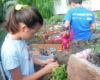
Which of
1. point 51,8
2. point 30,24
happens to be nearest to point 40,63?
point 30,24

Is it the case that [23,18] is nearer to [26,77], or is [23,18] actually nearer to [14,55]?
[14,55]

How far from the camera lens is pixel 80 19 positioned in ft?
7.27

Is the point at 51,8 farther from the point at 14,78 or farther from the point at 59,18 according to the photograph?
the point at 14,78

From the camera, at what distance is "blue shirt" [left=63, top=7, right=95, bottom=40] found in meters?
2.18

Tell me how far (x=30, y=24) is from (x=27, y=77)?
61cm

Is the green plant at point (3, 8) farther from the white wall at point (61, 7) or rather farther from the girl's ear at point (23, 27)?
the girl's ear at point (23, 27)

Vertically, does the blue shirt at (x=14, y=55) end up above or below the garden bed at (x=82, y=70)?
above

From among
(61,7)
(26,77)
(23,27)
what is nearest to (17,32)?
(23,27)

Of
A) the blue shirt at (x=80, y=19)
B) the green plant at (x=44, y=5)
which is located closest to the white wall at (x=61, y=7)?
the green plant at (x=44, y=5)

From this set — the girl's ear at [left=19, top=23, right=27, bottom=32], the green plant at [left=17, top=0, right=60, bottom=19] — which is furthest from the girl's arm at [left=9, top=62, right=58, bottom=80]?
the green plant at [left=17, top=0, right=60, bottom=19]

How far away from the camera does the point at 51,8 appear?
5949mm

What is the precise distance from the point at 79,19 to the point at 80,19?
0.8 inches

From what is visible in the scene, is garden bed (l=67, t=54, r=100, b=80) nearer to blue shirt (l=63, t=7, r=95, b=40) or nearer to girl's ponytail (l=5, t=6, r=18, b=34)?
girl's ponytail (l=5, t=6, r=18, b=34)

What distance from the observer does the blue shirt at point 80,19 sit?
7.14 ft
